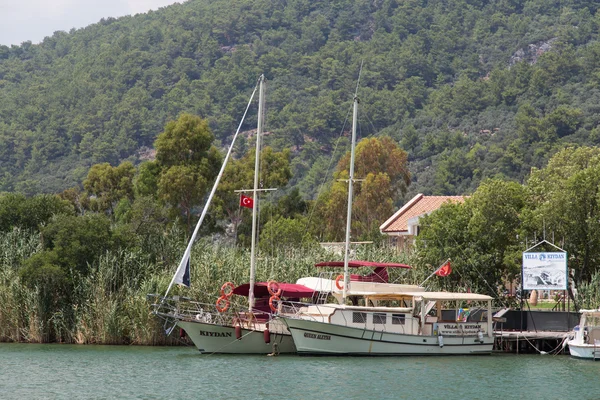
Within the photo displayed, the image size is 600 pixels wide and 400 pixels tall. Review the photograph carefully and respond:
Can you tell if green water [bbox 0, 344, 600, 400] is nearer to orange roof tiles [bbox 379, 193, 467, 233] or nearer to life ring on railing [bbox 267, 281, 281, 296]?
life ring on railing [bbox 267, 281, 281, 296]

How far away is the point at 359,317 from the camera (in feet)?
151

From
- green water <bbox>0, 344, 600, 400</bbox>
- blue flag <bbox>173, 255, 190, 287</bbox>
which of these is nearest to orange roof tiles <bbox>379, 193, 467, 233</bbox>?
green water <bbox>0, 344, 600, 400</bbox>

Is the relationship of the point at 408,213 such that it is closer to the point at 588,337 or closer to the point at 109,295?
the point at 109,295

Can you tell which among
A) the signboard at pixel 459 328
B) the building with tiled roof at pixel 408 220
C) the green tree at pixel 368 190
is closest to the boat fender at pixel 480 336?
the signboard at pixel 459 328

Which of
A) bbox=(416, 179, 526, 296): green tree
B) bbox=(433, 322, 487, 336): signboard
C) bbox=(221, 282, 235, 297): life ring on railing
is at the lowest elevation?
bbox=(433, 322, 487, 336): signboard

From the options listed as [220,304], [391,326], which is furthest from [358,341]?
[220,304]

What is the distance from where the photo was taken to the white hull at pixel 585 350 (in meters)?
46.2

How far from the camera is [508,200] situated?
5681 cm

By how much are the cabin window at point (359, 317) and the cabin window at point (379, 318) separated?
1.80 ft

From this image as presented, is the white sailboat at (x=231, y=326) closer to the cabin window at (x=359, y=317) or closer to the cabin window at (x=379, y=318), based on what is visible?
the cabin window at (x=359, y=317)

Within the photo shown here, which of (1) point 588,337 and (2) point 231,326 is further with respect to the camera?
(2) point 231,326

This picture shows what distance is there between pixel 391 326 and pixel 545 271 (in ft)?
27.0

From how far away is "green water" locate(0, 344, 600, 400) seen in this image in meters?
35.2

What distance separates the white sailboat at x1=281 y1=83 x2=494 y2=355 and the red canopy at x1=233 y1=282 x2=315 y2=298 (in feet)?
2.84
